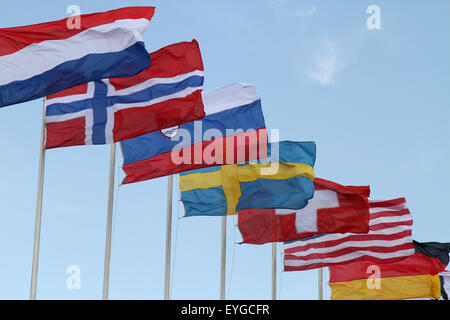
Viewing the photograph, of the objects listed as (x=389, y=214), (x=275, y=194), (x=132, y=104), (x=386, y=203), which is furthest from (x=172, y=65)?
(x=389, y=214)

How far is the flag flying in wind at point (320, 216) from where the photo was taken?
2536 centimetres

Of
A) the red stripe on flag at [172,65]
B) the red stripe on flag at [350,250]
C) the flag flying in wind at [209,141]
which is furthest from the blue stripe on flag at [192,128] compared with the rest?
the red stripe on flag at [350,250]

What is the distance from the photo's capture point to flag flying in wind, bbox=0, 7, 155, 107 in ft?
50.4

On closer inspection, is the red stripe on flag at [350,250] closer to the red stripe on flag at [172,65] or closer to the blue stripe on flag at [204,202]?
the blue stripe on flag at [204,202]

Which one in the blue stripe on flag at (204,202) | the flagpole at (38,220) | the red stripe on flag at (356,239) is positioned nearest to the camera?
the flagpole at (38,220)

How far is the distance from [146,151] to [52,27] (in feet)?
16.0

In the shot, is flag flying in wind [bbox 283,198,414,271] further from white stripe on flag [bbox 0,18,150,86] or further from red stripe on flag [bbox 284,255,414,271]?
white stripe on flag [bbox 0,18,150,86]

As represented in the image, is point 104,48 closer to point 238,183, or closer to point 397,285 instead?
point 238,183

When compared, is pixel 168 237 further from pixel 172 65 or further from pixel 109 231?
pixel 172 65

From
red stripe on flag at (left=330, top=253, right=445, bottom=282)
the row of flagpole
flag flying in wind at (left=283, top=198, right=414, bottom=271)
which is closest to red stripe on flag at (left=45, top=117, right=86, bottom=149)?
the row of flagpole

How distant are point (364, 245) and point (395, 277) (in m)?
4.71

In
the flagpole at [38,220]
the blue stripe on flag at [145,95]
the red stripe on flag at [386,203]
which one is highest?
the blue stripe on flag at [145,95]

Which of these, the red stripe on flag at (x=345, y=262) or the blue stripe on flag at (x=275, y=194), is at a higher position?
the blue stripe on flag at (x=275, y=194)

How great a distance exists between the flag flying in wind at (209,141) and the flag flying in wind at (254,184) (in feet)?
5.02
